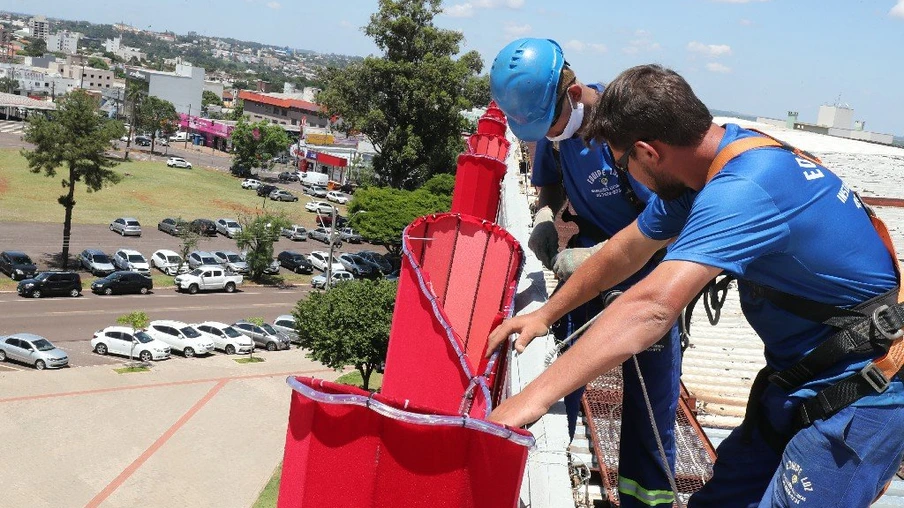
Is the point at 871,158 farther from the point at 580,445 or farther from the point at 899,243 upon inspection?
the point at 580,445

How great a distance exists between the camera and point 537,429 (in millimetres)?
3072

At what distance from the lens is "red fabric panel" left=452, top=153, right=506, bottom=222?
26.8 ft

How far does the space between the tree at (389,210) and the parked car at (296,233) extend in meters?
8.82

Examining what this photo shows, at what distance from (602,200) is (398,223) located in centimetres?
3580

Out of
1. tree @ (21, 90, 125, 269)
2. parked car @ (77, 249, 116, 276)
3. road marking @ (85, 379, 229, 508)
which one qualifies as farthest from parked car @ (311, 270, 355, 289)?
road marking @ (85, 379, 229, 508)

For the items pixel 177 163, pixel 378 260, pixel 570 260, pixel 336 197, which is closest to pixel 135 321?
pixel 378 260

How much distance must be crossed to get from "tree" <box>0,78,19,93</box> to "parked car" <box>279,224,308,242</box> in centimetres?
7954

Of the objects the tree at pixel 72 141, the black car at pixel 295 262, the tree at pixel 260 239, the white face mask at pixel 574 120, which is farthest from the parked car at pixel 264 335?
the white face mask at pixel 574 120

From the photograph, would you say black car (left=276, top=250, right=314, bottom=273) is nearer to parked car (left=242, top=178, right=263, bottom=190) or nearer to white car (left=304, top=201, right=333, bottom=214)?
white car (left=304, top=201, right=333, bottom=214)

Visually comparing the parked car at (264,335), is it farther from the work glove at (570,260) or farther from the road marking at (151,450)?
the work glove at (570,260)

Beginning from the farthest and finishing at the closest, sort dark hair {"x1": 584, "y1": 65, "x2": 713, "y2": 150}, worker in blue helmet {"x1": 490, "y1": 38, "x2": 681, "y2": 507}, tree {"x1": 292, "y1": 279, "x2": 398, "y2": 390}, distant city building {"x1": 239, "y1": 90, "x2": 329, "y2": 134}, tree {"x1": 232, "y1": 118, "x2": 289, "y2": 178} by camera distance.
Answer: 1. distant city building {"x1": 239, "y1": 90, "x2": 329, "y2": 134}
2. tree {"x1": 232, "y1": 118, "x2": 289, "y2": 178}
3. tree {"x1": 292, "y1": 279, "x2": 398, "y2": 390}
4. worker in blue helmet {"x1": 490, "y1": 38, "x2": 681, "y2": 507}
5. dark hair {"x1": 584, "y1": 65, "x2": 713, "y2": 150}

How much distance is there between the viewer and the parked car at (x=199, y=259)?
1524 inches

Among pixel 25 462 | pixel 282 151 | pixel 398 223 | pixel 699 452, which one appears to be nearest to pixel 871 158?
pixel 699 452

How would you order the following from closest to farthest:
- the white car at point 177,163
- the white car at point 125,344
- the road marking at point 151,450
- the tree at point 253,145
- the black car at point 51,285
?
the road marking at point 151,450
the white car at point 125,344
the black car at point 51,285
the white car at point 177,163
the tree at point 253,145
